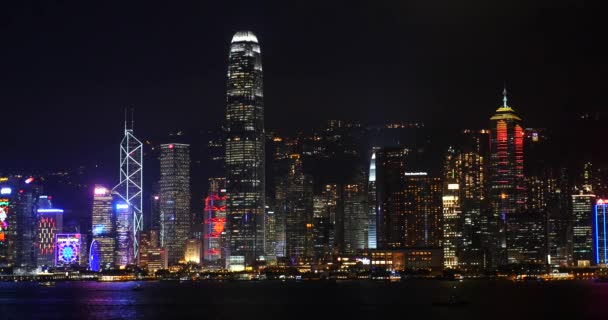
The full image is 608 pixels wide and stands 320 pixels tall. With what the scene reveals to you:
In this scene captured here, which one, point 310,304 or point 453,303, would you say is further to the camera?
point 310,304

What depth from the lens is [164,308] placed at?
429 feet

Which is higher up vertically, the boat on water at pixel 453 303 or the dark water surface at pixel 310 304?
the boat on water at pixel 453 303

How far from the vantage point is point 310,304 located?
452ft

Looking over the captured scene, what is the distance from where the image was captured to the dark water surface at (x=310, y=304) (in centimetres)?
11688

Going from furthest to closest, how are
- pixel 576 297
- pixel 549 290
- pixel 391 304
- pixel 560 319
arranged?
pixel 549 290 < pixel 576 297 < pixel 391 304 < pixel 560 319

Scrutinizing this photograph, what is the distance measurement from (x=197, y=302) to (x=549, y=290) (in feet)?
203

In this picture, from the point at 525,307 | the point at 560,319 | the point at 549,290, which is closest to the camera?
the point at 560,319

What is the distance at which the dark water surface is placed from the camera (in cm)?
11688

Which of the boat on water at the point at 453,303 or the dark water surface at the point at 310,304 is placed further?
the boat on water at the point at 453,303

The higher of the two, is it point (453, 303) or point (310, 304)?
point (453, 303)

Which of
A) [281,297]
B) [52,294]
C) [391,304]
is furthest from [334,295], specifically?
[52,294]

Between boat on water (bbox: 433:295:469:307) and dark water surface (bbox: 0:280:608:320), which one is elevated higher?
boat on water (bbox: 433:295:469:307)

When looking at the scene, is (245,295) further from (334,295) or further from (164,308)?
(164,308)

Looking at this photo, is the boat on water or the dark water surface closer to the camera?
the dark water surface
